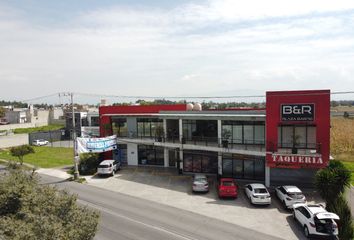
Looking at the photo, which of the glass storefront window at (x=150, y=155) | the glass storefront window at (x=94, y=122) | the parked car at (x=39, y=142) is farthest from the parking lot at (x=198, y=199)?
the parked car at (x=39, y=142)

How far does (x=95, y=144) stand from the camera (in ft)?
129

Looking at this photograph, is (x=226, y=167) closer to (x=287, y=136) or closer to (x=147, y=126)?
(x=287, y=136)

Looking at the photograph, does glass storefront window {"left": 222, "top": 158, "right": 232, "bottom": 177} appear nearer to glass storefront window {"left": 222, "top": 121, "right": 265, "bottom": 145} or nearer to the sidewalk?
the sidewalk

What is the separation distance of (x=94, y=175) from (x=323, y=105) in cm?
2693

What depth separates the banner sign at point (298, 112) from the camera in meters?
31.3

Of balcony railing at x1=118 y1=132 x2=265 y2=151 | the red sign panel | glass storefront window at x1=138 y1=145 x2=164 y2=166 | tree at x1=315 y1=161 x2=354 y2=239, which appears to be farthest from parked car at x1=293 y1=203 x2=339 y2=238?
glass storefront window at x1=138 y1=145 x2=164 y2=166

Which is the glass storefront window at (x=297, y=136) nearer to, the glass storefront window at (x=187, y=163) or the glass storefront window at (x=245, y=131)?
the glass storefront window at (x=245, y=131)

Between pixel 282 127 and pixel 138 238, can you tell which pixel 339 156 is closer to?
pixel 282 127

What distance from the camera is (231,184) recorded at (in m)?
31.4

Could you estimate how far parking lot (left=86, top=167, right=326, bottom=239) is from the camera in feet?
80.7

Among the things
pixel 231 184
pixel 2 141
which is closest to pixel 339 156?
pixel 231 184

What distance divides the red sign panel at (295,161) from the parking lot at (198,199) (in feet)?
9.39

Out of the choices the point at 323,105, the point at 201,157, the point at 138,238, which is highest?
the point at 323,105

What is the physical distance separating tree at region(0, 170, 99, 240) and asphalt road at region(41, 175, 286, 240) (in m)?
7.42
